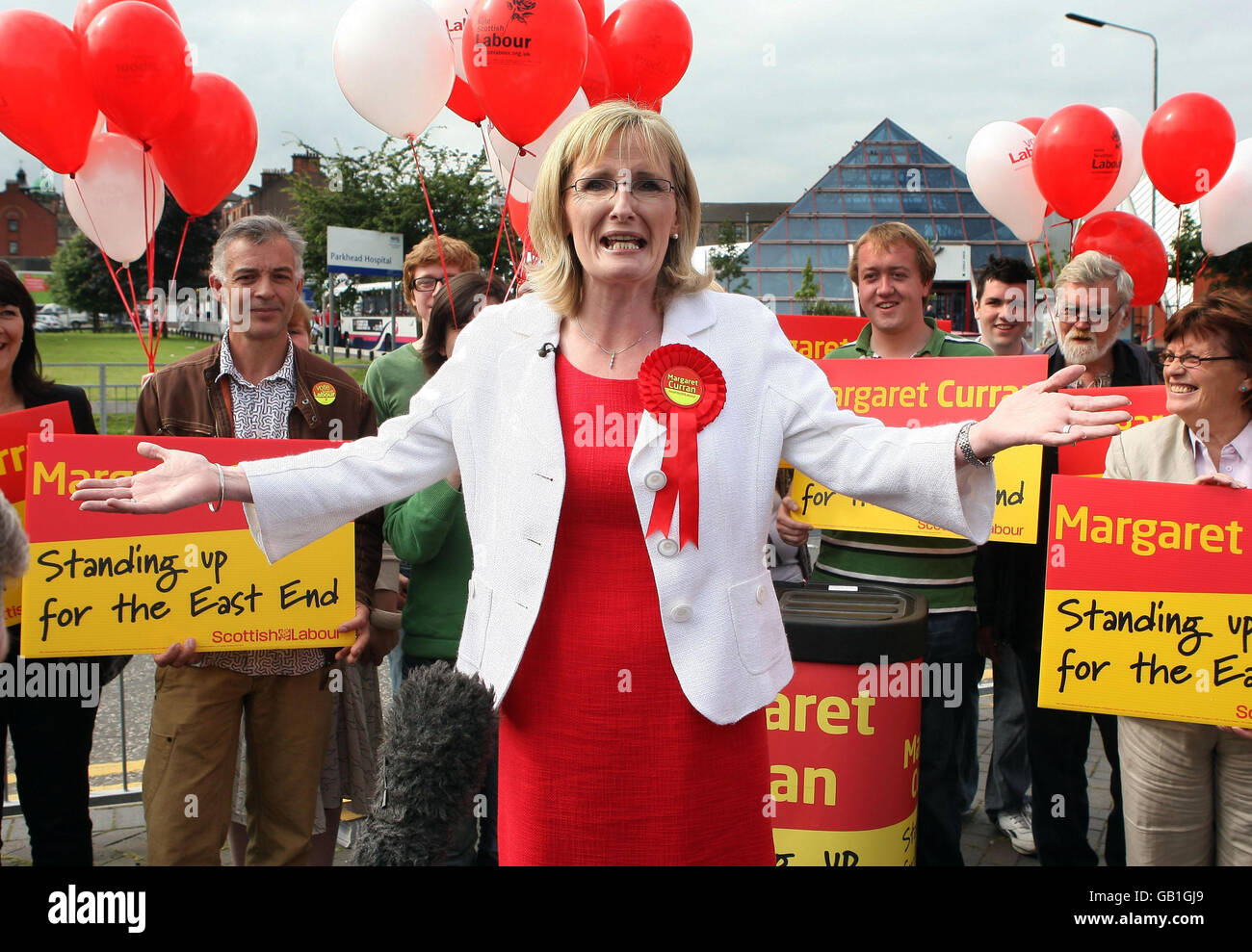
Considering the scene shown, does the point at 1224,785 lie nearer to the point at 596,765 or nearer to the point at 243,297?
the point at 596,765

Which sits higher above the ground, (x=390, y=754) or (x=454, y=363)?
(x=454, y=363)

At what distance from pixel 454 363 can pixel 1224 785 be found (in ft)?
8.32

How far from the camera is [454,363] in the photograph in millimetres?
2107

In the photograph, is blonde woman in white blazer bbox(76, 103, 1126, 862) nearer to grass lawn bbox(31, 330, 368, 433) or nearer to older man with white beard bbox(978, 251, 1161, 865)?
older man with white beard bbox(978, 251, 1161, 865)

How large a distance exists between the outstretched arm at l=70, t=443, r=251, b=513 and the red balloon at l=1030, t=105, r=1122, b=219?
5.12 metres

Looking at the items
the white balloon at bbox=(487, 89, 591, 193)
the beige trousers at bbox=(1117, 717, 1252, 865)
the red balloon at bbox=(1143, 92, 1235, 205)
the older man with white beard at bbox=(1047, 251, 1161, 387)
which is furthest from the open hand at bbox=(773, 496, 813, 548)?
the red balloon at bbox=(1143, 92, 1235, 205)

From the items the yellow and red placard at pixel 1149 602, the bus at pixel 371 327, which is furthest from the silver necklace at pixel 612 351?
the bus at pixel 371 327

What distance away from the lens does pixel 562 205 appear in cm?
211

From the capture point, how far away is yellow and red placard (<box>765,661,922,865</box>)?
9.76 ft

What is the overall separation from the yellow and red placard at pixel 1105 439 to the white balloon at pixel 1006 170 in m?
2.61

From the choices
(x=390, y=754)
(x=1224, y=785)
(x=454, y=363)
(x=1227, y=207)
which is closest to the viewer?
(x=390, y=754)

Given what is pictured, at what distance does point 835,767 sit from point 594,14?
4408mm

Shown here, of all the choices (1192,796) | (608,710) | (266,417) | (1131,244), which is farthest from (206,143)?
(1131,244)

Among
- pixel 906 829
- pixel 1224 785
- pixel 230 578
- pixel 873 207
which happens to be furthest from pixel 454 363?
pixel 873 207
